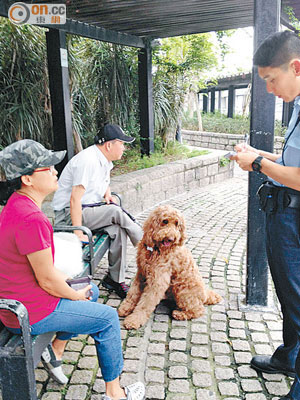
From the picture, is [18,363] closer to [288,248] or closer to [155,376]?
[155,376]

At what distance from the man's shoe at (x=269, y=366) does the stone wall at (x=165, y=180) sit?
276 cm

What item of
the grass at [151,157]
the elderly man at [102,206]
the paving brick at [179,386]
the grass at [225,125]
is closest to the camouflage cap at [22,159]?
the elderly man at [102,206]

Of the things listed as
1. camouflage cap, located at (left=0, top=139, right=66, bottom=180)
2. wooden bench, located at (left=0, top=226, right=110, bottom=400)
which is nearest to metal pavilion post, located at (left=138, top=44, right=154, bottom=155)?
camouflage cap, located at (left=0, top=139, right=66, bottom=180)

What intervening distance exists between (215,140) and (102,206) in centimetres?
1395

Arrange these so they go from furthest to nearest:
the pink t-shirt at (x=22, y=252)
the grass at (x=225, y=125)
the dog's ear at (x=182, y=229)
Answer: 1. the grass at (x=225, y=125)
2. the dog's ear at (x=182, y=229)
3. the pink t-shirt at (x=22, y=252)

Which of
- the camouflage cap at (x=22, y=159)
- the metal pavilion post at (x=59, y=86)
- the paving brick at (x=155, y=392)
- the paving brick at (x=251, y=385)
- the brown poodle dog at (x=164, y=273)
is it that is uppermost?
the metal pavilion post at (x=59, y=86)

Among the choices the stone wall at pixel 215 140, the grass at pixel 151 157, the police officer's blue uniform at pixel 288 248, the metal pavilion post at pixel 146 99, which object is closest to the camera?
the police officer's blue uniform at pixel 288 248

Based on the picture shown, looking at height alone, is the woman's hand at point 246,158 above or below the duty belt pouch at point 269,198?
above

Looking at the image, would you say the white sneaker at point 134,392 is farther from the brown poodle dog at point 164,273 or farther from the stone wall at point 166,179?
the stone wall at point 166,179

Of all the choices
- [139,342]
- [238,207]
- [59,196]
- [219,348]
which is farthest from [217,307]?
[238,207]

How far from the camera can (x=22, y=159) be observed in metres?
1.94

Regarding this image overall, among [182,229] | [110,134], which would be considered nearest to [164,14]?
[110,134]

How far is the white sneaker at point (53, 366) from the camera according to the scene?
8.02 ft

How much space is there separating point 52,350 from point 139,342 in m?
0.73
